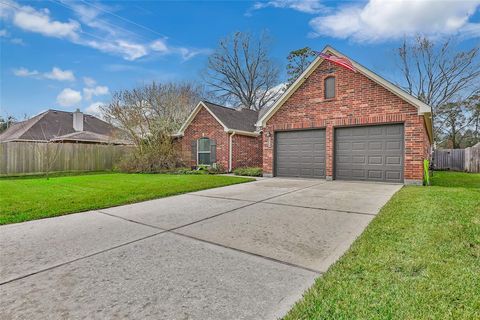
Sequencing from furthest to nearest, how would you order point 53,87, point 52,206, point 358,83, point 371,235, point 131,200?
point 53,87 → point 358,83 → point 131,200 → point 52,206 → point 371,235

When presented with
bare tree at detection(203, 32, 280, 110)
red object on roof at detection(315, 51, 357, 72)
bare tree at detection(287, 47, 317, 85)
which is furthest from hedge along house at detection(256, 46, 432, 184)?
bare tree at detection(203, 32, 280, 110)

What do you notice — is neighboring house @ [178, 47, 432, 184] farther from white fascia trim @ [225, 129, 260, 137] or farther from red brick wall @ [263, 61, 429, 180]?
white fascia trim @ [225, 129, 260, 137]

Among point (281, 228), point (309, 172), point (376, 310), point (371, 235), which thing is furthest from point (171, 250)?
point (309, 172)

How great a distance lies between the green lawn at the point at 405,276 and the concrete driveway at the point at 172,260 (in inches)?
9.5

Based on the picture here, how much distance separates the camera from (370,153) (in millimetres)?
10406

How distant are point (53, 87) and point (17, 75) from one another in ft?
13.4

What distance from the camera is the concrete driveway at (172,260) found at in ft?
7.24

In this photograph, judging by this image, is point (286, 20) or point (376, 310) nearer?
point (376, 310)

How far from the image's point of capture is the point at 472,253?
9.89ft

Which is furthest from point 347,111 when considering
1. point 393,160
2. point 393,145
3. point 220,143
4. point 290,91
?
point 220,143

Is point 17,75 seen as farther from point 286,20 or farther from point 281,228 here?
point 281,228

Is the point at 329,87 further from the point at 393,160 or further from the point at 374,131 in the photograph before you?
the point at 393,160

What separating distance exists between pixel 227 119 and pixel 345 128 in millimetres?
7406

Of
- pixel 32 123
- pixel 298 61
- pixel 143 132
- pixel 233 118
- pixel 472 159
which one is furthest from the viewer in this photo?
pixel 298 61
